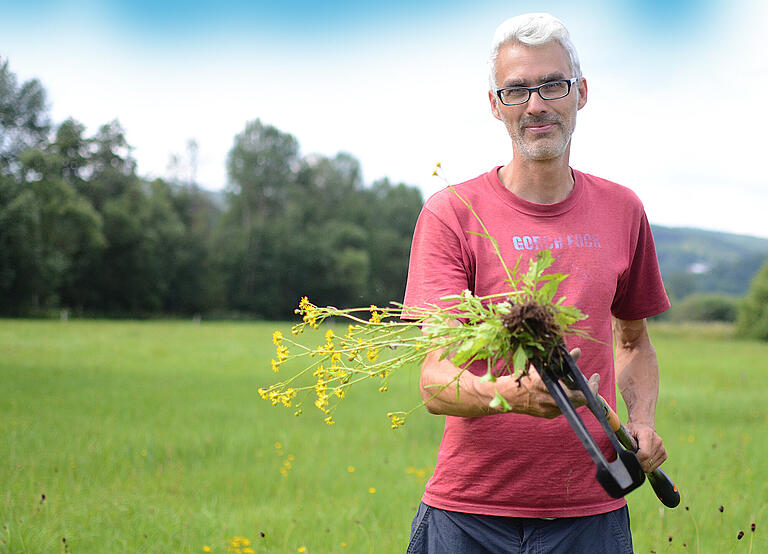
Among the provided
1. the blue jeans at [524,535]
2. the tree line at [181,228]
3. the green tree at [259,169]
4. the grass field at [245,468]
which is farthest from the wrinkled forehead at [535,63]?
the green tree at [259,169]

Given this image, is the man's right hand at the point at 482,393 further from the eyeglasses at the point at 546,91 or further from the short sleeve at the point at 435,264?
the eyeglasses at the point at 546,91

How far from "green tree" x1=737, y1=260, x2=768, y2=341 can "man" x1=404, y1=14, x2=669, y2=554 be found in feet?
174

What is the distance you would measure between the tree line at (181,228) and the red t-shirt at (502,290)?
46.1 m

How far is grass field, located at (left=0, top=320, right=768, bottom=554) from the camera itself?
579 centimetres

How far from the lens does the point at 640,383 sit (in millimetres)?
2910

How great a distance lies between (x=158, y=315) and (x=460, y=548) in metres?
63.6

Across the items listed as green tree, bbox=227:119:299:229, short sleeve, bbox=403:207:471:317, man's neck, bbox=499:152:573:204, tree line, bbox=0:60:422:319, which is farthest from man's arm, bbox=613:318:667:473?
green tree, bbox=227:119:299:229

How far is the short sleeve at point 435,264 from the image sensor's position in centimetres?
240

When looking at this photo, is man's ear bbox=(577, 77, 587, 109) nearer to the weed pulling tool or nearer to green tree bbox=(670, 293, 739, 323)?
the weed pulling tool

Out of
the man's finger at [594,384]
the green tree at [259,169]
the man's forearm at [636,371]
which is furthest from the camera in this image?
the green tree at [259,169]

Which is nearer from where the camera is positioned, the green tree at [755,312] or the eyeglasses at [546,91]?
the eyeglasses at [546,91]

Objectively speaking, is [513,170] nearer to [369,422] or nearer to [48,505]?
[48,505]

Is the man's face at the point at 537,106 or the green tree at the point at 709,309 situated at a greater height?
the man's face at the point at 537,106

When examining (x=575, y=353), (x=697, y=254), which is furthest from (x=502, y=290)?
(x=697, y=254)
